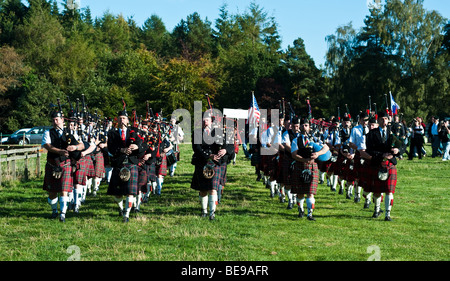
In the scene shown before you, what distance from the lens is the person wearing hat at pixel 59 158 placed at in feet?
25.9

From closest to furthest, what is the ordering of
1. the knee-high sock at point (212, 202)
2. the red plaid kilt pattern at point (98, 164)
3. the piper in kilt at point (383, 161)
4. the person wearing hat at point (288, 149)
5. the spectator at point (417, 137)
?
the piper in kilt at point (383, 161)
the knee-high sock at point (212, 202)
the person wearing hat at point (288, 149)
the red plaid kilt pattern at point (98, 164)
the spectator at point (417, 137)

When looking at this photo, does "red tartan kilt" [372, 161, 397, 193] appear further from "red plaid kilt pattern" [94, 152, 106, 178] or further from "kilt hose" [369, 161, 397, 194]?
"red plaid kilt pattern" [94, 152, 106, 178]

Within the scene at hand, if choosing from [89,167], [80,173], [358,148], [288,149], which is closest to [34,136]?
[89,167]

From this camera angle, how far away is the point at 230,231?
7086mm

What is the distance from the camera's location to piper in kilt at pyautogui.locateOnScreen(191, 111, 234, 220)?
8125mm

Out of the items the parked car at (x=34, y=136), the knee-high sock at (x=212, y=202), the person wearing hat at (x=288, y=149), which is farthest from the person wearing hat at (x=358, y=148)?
the parked car at (x=34, y=136)

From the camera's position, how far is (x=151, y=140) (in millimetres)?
9484

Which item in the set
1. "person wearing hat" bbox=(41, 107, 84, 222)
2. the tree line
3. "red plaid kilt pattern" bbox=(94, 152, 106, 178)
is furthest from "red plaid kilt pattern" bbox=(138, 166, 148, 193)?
the tree line

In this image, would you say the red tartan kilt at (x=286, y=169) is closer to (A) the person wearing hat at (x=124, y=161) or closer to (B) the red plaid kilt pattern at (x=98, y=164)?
(A) the person wearing hat at (x=124, y=161)

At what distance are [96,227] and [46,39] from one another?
45.0 m

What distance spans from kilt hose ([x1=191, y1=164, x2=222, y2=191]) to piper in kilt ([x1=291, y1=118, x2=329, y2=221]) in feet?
4.36

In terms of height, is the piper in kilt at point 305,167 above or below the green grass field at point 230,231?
above

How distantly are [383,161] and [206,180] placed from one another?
3044 mm

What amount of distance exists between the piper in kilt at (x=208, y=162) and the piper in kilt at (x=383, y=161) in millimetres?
2581
